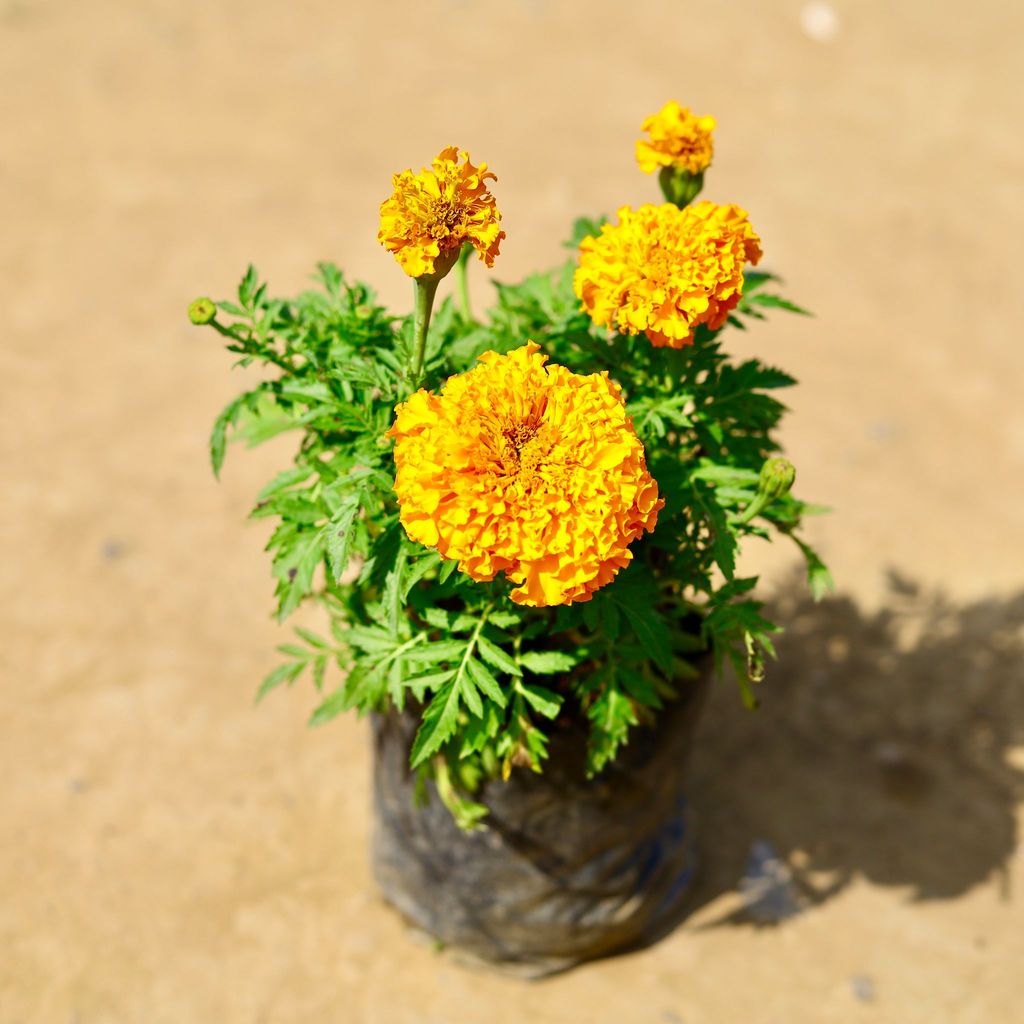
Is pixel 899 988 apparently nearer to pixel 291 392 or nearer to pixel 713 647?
pixel 713 647

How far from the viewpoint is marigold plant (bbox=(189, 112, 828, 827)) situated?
6.33ft

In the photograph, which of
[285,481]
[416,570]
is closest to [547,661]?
[416,570]

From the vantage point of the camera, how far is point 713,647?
9.11 feet

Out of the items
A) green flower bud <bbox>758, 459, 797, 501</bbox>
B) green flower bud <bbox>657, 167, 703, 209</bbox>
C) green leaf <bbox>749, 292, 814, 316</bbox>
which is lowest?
green flower bud <bbox>758, 459, 797, 501</bbox>

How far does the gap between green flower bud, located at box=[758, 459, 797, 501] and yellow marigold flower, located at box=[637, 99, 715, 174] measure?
25.2 inches

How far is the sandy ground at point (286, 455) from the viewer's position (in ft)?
11.6

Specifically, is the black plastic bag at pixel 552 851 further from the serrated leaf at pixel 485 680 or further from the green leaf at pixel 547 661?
the serrated leaf at pixel 485 680

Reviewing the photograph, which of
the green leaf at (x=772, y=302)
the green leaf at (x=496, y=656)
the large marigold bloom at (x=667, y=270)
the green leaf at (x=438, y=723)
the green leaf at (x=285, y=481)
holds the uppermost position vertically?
the green leaf at (x=772, y=302)

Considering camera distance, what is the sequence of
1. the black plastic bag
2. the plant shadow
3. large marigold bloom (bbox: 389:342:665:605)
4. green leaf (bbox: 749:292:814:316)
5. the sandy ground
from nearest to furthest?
1. large marigold bloom (bbox: 389:342:665:605)
2. green leaf (bbox: 749:292:814:316)
3. the black plastic bag
4. the sandy ground
5. the plant shadow

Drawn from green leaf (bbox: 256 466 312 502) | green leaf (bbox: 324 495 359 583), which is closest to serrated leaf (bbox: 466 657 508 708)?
green leaf (bbox: 324 495 359 583)

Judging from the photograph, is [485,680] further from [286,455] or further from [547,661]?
[286,455]

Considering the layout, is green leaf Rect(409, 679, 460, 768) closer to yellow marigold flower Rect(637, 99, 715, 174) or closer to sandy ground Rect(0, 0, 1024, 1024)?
yellow marigold flower Rect(637, 99, 715, 174)

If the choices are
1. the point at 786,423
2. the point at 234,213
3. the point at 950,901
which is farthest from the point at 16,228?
the point at 950,901

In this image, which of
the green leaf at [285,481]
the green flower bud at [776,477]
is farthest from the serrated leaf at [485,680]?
the green flower bud at [776,477]
